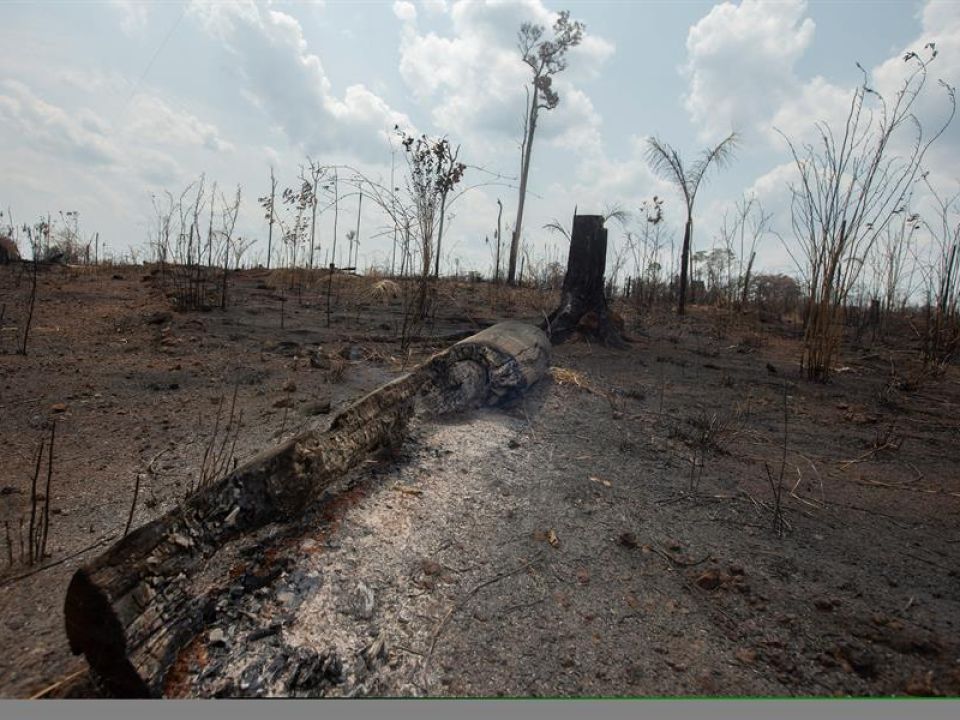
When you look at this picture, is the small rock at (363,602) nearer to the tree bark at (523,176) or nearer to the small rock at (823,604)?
the small rock at (823,604)

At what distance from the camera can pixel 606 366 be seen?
484cm

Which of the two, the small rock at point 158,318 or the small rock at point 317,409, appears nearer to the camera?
the small rock at point 317,409

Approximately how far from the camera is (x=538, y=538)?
6.45ft

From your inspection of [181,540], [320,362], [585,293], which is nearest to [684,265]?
[585,293]

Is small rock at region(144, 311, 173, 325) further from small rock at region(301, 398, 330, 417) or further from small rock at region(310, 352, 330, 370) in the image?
small rock at region(301, 398, 330, 417)

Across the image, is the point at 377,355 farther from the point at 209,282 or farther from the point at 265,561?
the point at 209,282

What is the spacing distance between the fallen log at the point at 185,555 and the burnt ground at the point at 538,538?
0.19 feet

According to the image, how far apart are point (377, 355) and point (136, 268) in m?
6.31

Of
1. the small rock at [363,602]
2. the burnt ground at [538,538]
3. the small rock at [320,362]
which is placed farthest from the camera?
the small rock at [320,362]

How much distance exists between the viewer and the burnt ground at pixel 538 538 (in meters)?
1.38

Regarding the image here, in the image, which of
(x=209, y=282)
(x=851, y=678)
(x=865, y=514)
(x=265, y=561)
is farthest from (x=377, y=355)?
(x=209, y=282)

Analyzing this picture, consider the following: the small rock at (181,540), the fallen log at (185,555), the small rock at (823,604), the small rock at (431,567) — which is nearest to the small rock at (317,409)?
the fallen log at (185,555)

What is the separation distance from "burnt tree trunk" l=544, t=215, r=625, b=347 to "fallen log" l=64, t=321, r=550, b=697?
344 cm

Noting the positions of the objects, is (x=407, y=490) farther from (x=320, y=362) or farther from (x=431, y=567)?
(x=320, y=362)
